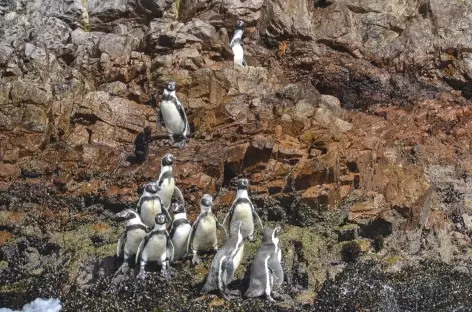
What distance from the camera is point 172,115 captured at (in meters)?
15.0

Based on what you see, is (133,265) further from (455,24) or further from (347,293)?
(455,24)

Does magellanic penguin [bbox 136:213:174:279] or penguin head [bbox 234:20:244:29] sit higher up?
penguin head [bbox 234:20:244:29]

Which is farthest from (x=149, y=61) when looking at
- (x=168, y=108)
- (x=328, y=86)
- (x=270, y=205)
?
(x=270, y=205)

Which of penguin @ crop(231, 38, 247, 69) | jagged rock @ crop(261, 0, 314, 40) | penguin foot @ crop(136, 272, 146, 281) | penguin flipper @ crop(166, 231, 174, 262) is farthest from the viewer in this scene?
jagged rock @ crop(261, 0, 314, 40)

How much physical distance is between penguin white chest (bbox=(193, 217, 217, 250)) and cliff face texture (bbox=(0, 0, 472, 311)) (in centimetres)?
29

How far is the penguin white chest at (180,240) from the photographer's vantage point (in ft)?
40.0

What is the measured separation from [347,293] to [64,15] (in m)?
13.1

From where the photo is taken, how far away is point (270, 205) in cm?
1363

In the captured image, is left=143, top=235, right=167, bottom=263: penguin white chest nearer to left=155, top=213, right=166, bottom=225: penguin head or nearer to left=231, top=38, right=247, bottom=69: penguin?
left=155, top=213, right=166, bottom=225: penguin head

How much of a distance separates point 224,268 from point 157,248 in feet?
3.93

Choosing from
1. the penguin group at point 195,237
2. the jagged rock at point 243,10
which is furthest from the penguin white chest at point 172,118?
the jagged rock at point 243,10

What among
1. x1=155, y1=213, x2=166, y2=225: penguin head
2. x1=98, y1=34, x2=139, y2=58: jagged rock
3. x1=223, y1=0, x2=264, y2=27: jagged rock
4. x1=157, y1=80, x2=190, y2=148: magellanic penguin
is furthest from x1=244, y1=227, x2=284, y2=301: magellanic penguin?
x1=223, y1=0, x2=264, y2=27: jagged rock

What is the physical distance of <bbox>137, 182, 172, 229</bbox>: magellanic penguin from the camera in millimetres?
12633

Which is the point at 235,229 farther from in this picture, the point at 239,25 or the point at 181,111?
the point at 239,25
